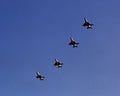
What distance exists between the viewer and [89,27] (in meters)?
192

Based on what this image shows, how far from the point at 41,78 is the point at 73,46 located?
1715cm

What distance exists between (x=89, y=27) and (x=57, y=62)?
18085 mm

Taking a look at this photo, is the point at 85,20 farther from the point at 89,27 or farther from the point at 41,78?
the point at 41,78

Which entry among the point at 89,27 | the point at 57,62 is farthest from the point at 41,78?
the point at 89,27

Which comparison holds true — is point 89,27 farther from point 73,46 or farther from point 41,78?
point 41,78

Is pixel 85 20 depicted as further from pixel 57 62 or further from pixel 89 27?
pixel 57 62

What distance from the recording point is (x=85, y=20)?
194125 millimetres

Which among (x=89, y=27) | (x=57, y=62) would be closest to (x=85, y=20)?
(x=89, y=27)

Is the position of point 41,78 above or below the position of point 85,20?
below

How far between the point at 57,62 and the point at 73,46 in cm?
855

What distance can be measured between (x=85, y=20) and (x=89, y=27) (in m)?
3.42

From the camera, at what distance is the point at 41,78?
19950 cm

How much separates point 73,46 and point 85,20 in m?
10.6

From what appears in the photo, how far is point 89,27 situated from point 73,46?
9626 millimetres
